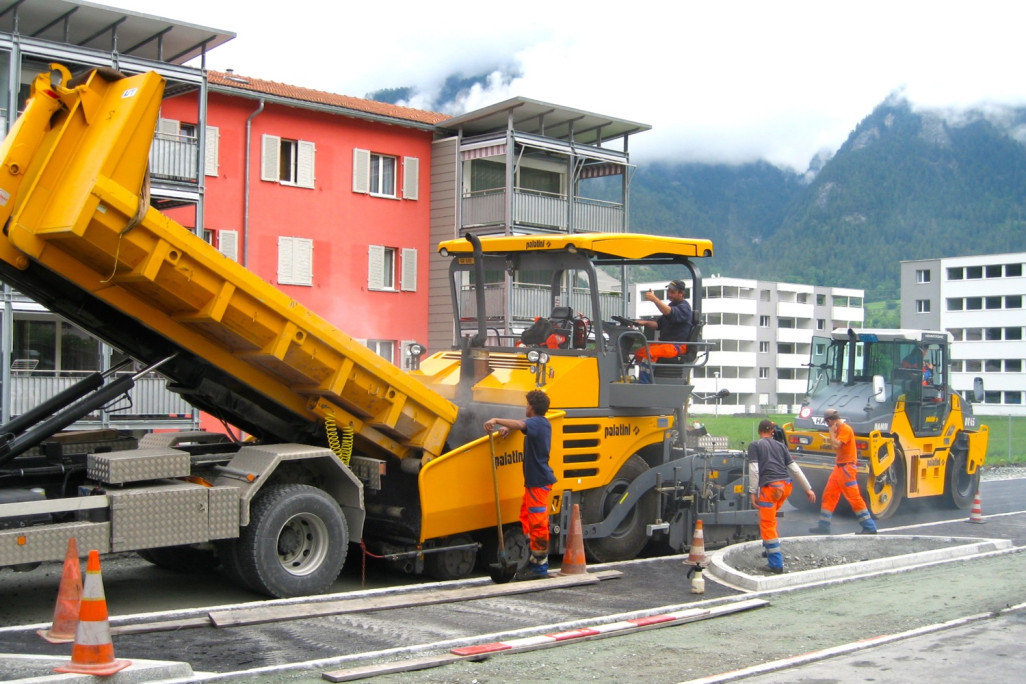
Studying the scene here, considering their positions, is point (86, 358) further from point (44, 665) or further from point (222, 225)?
point (44, 665)

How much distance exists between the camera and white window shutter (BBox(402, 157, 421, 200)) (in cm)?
3206

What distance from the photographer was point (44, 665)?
254 inches

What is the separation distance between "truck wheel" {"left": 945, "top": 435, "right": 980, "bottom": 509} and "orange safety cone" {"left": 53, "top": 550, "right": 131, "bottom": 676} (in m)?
14.5

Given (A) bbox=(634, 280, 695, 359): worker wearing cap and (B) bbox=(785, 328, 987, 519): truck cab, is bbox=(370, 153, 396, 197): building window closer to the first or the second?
(B) bbox=(785, 328, 987, 519): truck cab

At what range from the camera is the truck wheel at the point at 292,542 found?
888cm

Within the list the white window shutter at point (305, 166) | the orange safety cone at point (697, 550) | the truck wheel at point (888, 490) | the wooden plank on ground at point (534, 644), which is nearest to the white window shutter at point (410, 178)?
the white window shutter at point (305, 166)

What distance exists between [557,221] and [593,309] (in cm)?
2163

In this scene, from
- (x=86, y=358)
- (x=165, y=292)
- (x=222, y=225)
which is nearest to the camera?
(x=165, y=292)

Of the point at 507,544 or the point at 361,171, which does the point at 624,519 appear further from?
the point at 361,171

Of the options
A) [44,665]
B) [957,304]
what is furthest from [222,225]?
[957,304]

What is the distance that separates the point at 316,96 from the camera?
30.3 meters

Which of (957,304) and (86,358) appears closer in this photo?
(86,358)

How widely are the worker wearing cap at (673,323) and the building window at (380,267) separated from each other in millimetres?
20211

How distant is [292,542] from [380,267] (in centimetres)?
2254
